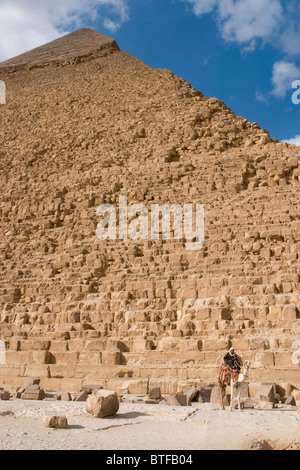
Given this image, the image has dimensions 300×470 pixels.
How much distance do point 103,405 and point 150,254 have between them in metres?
Result: 6.46

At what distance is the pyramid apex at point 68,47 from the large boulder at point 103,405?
25244 mm

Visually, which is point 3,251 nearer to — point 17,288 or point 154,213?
point 17,288

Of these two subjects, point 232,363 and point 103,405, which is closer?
point 103,405

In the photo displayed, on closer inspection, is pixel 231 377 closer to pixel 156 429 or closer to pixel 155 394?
pixel 155 394

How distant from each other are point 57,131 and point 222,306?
539 inches

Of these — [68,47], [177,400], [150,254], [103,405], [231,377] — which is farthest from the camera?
[68,47]

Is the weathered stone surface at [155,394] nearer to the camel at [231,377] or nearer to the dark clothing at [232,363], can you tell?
the camel at [231,377]

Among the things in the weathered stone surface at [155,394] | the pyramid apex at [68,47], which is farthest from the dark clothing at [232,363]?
the pyramid apex at [68,47]

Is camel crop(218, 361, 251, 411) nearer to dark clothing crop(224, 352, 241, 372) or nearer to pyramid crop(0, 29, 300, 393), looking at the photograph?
dark clothing crop(224, 352, 241, 372)

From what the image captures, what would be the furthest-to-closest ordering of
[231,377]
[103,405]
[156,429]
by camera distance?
1. [231,377]
2. [103,405]
3. [156,429]

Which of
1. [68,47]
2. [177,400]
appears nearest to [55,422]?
[177,400]

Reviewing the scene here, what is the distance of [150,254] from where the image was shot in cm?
1235

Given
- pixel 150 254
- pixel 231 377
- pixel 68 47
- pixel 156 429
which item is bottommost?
pixel 156 429

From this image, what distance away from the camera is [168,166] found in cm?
1593
